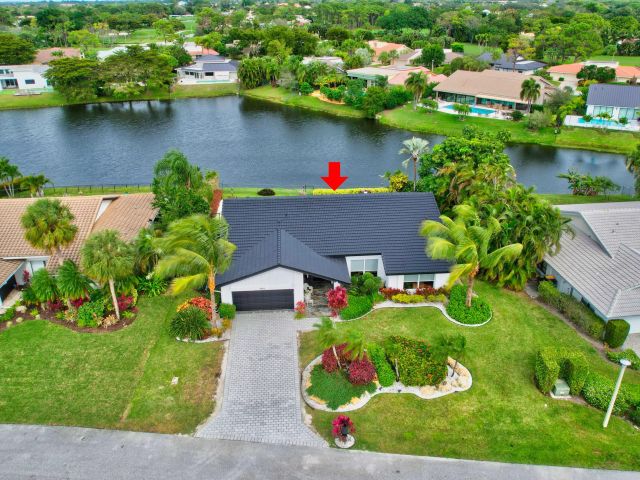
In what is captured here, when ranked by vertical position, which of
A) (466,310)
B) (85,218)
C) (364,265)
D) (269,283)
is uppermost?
(85,218)

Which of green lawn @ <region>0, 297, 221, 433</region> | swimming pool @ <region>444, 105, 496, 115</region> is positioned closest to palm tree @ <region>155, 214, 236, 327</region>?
green lawn @ <region>0, 297, 221, 433</region>

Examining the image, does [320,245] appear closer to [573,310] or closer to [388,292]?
[388,292]

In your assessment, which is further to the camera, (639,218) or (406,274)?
(639,218)

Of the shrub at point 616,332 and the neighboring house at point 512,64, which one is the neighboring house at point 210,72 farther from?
the shrub at point 616,332

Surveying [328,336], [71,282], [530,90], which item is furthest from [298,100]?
[328,336]

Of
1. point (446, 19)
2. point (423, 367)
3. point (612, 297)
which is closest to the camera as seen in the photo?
point (423, 367)

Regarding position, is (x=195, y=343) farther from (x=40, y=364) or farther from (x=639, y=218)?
(x=639, y=218)

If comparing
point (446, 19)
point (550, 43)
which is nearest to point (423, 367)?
point (550, 43)
